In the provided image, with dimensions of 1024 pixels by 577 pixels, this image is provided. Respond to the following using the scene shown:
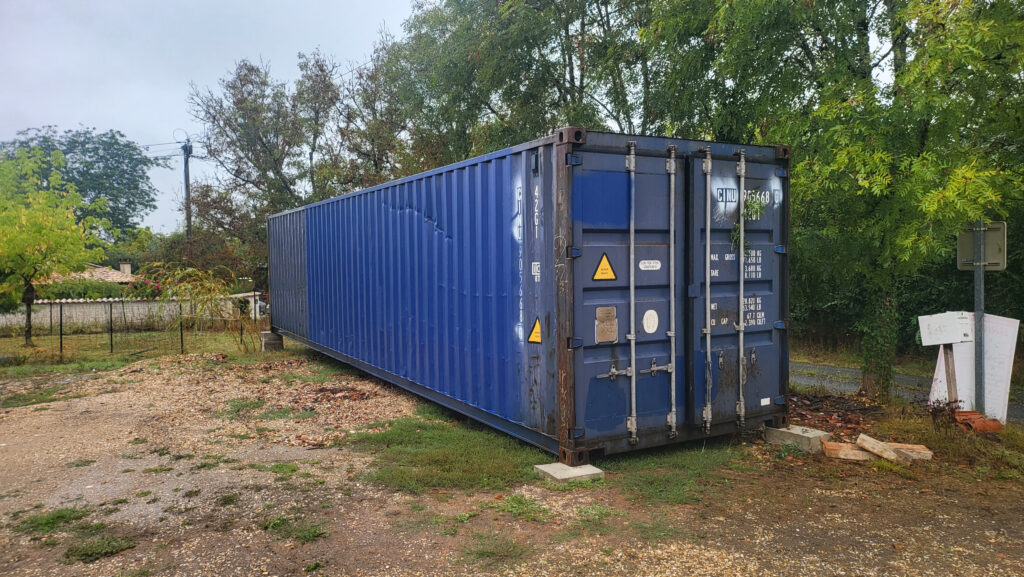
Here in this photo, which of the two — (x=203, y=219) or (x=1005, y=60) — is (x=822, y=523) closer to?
(x=1005, y=60)

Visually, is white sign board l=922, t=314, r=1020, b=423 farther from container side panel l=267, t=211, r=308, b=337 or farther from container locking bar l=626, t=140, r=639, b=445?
container side panel l=267, t=211, r=308, b=337

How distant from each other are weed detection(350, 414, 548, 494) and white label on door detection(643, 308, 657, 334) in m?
1.51

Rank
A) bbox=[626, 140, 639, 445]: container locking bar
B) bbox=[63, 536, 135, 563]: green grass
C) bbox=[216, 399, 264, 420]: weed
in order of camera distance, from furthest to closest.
Result: bbox=[216, 399, 264, 420]: weed < bbox=[626, 140, 639, 445]: container locking bar < bbox=[63, 536, 135, 563]: green grass

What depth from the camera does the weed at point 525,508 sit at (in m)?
4.73

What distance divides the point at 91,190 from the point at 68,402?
48342mm

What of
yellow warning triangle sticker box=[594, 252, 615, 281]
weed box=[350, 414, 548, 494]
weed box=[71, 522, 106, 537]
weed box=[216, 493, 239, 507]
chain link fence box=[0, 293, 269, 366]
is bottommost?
weed box=[71, 522, 106, 537]

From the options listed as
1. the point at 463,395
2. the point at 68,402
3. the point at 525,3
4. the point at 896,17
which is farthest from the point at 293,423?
the point at 525,3

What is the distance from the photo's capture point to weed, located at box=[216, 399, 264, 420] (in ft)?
27.7

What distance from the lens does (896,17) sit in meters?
7.43

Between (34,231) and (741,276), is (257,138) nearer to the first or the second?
(34,231)

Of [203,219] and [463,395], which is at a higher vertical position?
[203,219]

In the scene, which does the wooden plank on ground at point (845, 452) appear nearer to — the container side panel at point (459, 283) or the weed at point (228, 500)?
the container side panel at point (459, 283)

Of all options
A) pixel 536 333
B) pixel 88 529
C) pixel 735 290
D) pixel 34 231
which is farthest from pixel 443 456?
pixel 34 231

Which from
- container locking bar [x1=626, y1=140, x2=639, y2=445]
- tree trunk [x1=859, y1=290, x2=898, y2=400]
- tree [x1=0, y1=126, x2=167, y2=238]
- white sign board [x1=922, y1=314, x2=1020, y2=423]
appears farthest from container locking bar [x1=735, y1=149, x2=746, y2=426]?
tree [x1=0, y1=126, x2=167, y2=238]
